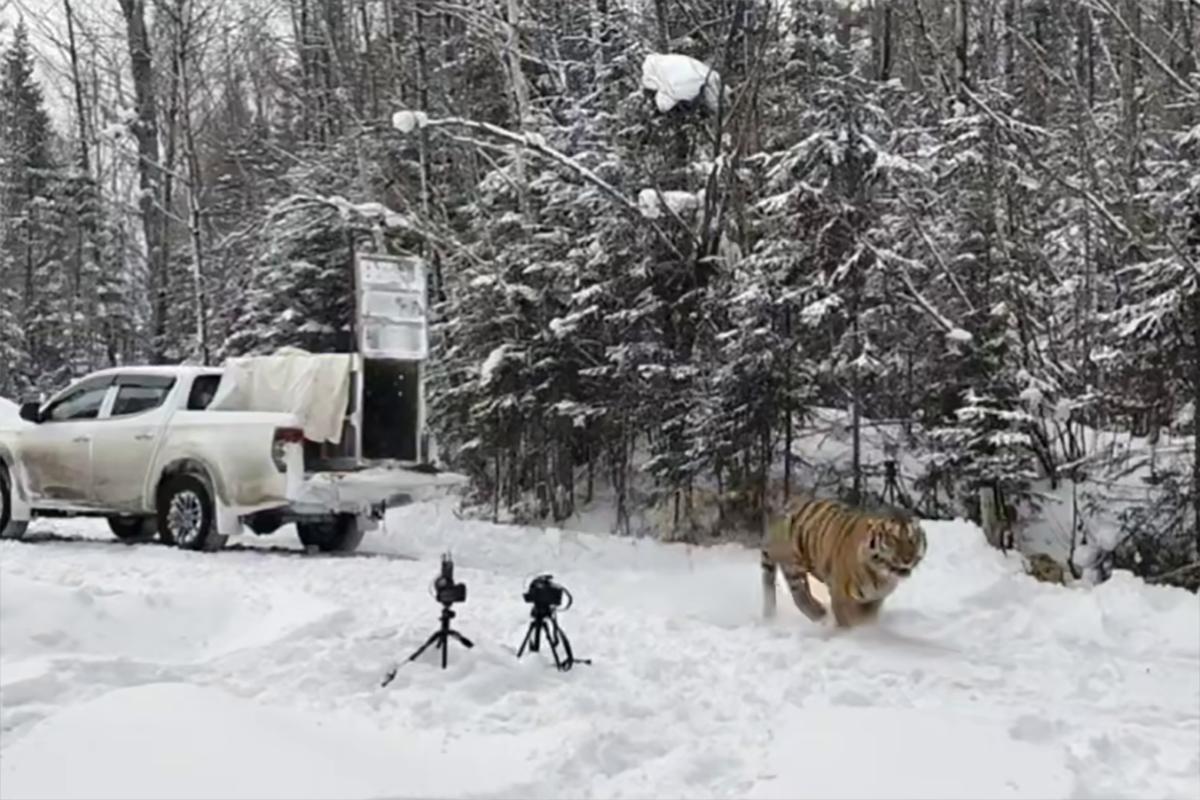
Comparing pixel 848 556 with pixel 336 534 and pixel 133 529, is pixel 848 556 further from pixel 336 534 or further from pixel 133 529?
pixel 133 529

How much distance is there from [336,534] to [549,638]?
572cm

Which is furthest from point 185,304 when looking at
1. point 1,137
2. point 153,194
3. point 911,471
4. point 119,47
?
point 911,471

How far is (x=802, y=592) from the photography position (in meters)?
7.88

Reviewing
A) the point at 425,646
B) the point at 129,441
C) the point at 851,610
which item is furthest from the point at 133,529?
the point at 851,610

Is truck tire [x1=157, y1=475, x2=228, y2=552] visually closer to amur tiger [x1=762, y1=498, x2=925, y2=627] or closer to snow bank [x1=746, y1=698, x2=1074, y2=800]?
amur tiger [x1=762, y1=498, x2=925, y2=627]

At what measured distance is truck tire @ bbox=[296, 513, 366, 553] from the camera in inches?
448

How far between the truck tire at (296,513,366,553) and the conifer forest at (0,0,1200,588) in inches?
109

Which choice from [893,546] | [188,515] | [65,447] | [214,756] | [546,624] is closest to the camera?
[214,756]

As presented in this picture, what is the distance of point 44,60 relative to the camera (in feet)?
87.4

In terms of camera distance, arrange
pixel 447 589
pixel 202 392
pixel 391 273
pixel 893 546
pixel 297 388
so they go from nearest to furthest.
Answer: pixel 447 589
pixel 893 546
pixel 297 388
pixel 391 273
pixel 202 392

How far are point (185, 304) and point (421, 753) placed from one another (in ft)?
74.1

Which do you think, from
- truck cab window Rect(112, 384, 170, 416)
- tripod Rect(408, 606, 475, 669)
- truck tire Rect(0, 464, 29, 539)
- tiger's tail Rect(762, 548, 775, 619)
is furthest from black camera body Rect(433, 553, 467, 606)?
truck tire Rect(0, 464, 29, 539)

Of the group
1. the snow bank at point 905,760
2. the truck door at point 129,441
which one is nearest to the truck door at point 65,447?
the truck door at point 129,441

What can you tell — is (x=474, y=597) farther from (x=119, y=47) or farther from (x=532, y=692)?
(x=119, y=47)
